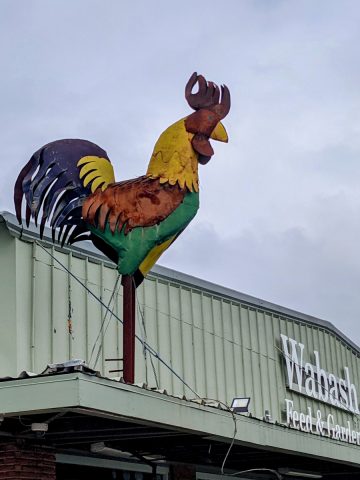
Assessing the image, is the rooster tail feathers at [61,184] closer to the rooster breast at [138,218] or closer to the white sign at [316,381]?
the rooster breast at [138,218]

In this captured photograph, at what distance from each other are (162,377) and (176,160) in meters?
5.16

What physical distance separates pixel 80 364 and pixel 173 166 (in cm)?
530

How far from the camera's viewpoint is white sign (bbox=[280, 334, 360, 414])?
22.8 meters

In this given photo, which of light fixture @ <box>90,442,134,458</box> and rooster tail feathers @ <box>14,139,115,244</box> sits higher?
rooster tail feathers @ <box>14,139,115,244</box>

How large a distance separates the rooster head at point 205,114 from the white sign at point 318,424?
927cm

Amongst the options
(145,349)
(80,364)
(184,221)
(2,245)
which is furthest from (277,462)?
(80,364)

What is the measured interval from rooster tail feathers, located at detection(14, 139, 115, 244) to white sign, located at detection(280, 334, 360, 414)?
9.58m

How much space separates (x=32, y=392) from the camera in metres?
9.67

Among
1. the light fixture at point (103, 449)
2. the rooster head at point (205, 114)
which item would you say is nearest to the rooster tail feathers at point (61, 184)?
the rooster head at point (205, 114)

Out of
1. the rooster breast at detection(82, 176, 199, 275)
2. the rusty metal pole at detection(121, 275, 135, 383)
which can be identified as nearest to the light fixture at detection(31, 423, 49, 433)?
the rusty metal pole at detection(121, 275, 135, 383)

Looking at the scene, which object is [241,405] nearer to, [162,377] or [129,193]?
[162,377]

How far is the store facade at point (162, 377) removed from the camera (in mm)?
10500

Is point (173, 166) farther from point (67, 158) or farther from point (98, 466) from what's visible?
point (98, 466)

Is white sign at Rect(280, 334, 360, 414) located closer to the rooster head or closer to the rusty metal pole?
the rooster head
